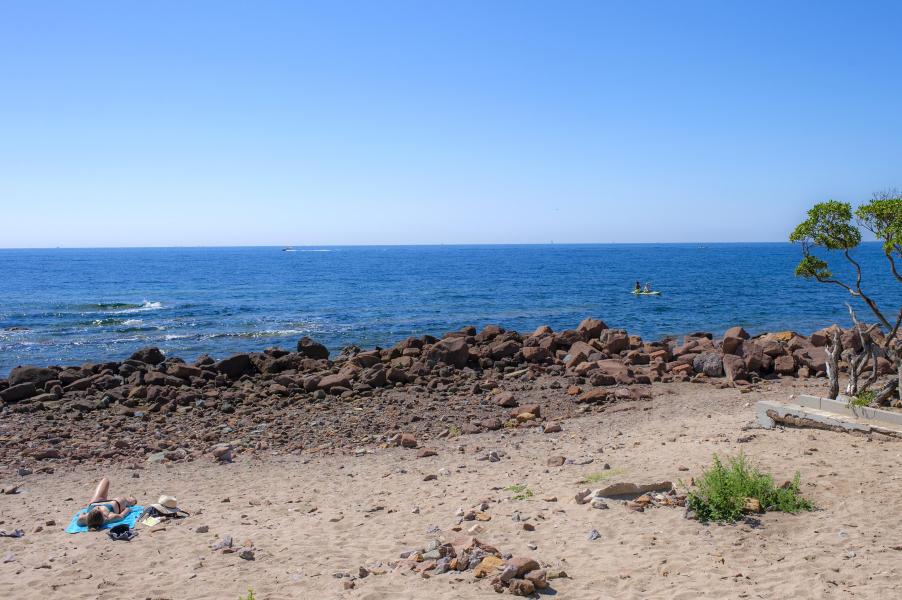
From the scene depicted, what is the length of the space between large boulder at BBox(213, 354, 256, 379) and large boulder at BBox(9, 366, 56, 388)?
4.63m

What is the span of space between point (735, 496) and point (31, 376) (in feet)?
62.8

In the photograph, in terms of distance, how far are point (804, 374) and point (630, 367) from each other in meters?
4.67

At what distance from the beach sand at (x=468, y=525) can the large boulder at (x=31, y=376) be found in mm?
7931

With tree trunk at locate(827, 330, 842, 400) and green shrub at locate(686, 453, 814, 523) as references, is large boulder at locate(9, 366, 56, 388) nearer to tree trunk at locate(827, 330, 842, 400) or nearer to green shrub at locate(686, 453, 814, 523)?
green shrub at locate(686, 453, 814, 523)

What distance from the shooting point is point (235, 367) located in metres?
21.4

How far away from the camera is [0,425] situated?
16562mm

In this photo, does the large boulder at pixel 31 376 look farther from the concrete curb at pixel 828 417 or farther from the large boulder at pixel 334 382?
the concrete curb at pixel 828 417

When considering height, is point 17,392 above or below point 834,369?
below

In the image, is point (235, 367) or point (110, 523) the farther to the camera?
point (235, 367)

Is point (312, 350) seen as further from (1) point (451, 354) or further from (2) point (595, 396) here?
(2) point (595, 396)

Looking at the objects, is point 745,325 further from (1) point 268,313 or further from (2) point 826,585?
(2) point 826,585

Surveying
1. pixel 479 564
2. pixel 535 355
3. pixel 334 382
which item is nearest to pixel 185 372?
pixel 334 382

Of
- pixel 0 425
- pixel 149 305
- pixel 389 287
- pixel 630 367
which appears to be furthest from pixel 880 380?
pixel 389 287

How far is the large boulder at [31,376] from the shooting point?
65.2 feet
